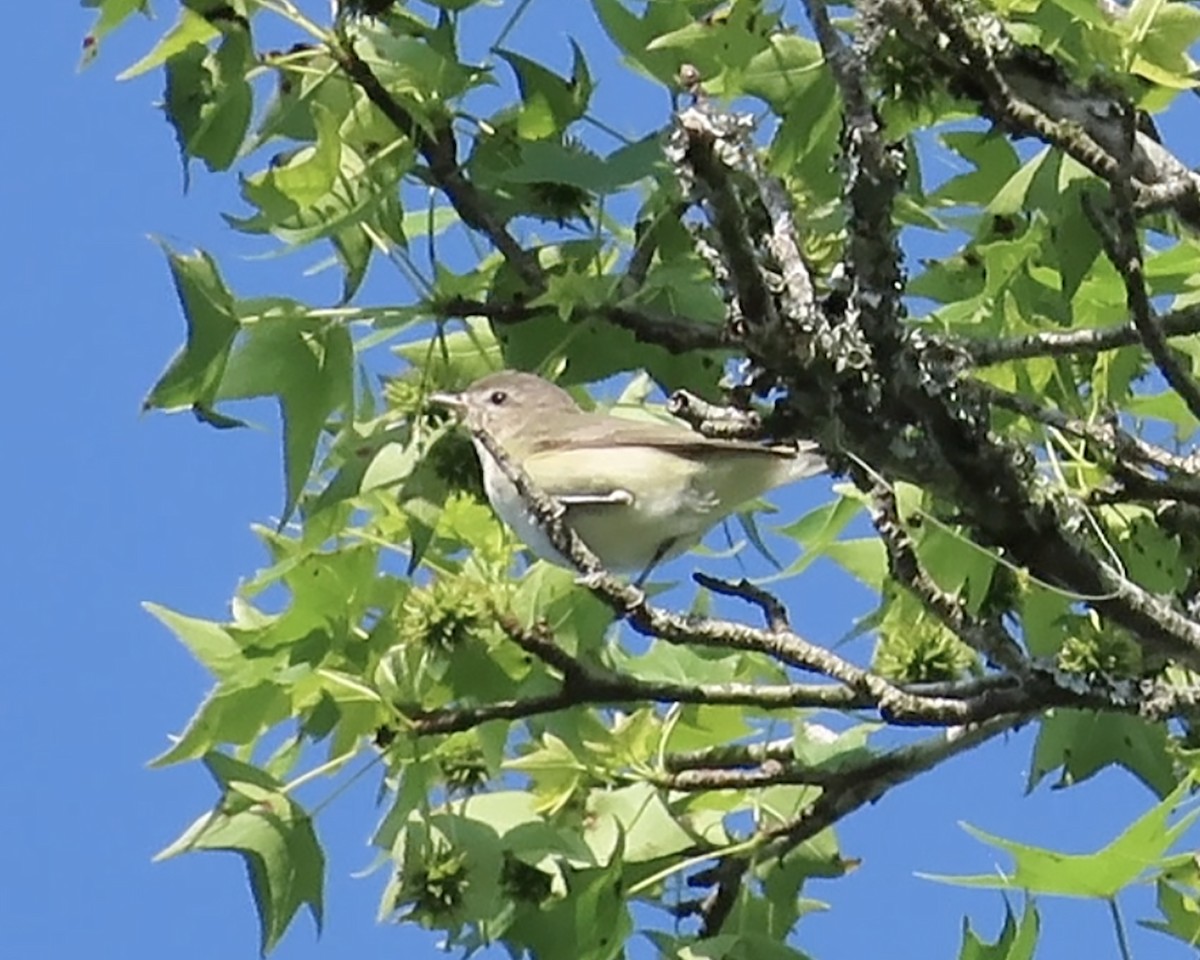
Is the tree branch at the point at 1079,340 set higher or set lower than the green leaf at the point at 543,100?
lower

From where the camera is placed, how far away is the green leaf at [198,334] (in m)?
3.01

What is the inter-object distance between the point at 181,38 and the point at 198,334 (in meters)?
0.40

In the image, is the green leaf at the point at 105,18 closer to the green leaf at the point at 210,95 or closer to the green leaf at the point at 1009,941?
the green leaf at the point at 210,95

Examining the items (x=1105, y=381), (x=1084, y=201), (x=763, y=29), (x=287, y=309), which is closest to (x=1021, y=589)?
(x=1105, y=381)

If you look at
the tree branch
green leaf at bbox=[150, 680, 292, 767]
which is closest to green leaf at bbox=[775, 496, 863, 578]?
the tree branch

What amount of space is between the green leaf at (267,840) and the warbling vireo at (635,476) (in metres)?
0.86

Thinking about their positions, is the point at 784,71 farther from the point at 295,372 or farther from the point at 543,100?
the point at 295,372

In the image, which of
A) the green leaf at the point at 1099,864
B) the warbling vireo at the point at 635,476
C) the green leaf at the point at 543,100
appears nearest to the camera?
the green leaf at the point at 1099,864

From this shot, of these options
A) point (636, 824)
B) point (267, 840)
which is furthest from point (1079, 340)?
point (267, 840)

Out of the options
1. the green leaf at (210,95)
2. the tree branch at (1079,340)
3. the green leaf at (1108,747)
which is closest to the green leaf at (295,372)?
the green leaf at (210,95)

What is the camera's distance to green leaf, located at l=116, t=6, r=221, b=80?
3.10 metres

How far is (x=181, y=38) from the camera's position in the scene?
310 cm

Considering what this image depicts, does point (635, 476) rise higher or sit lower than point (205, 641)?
higher

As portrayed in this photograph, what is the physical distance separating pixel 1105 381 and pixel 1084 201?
20.0 inches
